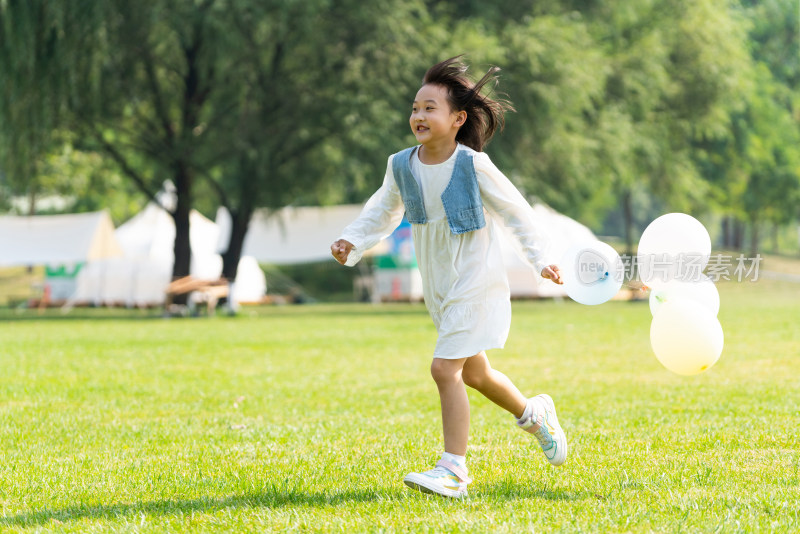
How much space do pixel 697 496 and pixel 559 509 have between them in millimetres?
634

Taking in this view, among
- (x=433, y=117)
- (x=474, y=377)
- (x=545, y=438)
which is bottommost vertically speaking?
(x=545, y=438)

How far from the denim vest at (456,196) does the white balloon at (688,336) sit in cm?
114

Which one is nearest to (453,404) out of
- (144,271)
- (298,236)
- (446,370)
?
(446,370)

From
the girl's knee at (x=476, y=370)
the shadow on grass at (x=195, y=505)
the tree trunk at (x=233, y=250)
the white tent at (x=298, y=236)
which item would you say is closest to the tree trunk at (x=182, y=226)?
the tree trunk at (x=233, y=250)

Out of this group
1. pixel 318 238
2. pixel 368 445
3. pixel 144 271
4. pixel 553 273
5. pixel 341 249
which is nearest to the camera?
pixel 553 273

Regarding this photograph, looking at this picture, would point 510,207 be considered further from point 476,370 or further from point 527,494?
point 527,494

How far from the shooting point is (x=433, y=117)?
15.1 feet

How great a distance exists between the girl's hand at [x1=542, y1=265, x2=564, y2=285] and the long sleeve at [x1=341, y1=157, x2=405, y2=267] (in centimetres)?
80

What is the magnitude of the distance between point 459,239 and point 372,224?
50 cm

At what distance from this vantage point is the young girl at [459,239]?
14.7 feet

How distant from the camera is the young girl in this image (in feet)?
14.7

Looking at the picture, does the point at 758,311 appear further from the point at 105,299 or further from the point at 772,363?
the point at 105,299

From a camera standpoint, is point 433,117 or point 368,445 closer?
point 433,117

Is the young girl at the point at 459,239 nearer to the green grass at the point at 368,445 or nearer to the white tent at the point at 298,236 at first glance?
the green grass at the point at 368,445
